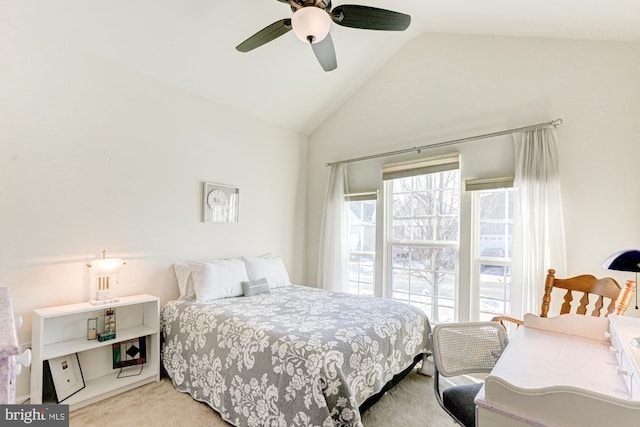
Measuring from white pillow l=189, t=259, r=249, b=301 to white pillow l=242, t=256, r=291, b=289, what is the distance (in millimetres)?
204

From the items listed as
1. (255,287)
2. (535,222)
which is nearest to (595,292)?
(535,222)

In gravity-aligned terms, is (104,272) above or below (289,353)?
above

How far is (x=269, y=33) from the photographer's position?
201cm

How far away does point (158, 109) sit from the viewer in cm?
299

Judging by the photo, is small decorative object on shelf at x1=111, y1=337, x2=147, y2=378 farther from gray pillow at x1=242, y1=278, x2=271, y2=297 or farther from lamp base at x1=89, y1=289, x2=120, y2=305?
gray pillow at x1=242, y1=278, x2=271, y2=297

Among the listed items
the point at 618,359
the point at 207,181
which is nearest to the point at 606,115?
the point at 618,359

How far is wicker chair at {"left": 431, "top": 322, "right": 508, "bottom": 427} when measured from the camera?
156 centimetres

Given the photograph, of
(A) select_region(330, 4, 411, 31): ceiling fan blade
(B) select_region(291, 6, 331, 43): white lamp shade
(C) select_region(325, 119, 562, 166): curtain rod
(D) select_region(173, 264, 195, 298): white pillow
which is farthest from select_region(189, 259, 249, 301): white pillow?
(A) select_region(330, 4, 411, 31): ceiling fan blade

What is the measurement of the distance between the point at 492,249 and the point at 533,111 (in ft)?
4.29

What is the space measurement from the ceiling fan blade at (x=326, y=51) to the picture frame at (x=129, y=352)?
2.79 metres

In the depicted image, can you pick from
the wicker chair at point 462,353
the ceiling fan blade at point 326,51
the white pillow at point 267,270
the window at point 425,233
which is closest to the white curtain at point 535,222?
the window at point 425,233

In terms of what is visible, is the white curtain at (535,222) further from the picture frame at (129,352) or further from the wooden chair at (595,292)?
the picture frame at (129,352)

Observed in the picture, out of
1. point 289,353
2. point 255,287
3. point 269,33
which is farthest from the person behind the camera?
point 255,287

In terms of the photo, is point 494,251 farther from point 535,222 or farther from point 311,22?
point 311,22
